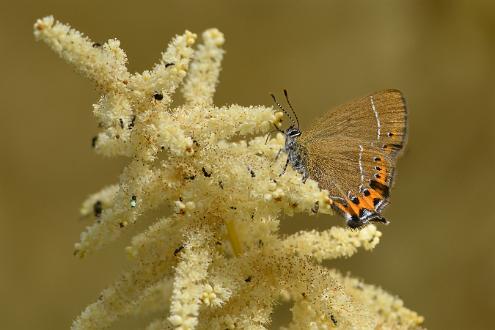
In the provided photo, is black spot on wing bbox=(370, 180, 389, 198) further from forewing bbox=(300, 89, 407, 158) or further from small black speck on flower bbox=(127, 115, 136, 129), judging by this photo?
small black speck on flower bbox=(127, 115, 136, 129)

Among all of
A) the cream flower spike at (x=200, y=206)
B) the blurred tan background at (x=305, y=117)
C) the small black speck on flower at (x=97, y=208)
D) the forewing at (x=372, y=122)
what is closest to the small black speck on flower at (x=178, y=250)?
the cream flower spike at (x=200, y=206)

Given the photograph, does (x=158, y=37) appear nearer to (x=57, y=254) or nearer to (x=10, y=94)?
(x=10, y=94)

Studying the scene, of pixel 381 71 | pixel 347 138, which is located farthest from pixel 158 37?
pixel 347 138

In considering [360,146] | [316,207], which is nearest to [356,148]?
[360,146]

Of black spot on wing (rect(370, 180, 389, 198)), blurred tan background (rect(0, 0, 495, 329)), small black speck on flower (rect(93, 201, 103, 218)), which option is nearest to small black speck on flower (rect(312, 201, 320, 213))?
black spot on wing (rect(370, 180, 389, 198))

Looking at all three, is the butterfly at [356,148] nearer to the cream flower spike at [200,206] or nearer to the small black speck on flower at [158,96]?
the cream flower spike at [200,206]
